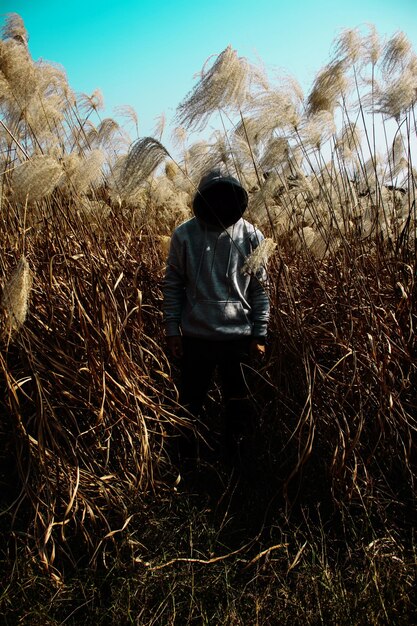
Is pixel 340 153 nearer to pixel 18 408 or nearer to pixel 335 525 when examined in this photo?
pixel 335 525

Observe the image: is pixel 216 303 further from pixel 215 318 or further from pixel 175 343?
pixel 175 343

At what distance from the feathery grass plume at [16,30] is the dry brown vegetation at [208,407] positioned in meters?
0.01

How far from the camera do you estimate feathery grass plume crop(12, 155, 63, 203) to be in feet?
5.64

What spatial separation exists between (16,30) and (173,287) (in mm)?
1401

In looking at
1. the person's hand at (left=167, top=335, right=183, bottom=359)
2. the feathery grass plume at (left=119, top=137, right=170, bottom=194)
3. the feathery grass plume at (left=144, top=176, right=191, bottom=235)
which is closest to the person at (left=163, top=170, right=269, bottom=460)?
the person's hand at (left=167, top=335, right=183, bottom=359)

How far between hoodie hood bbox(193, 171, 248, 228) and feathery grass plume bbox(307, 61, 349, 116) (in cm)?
56

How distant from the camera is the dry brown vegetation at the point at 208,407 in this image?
173 cm

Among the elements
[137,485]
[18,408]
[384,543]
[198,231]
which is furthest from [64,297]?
[384,543]

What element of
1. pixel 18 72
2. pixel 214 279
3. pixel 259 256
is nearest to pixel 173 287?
pixel 214 279

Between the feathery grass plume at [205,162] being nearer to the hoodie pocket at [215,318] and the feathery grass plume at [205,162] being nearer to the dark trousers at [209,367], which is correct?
the hoodie pocket at [215,318]

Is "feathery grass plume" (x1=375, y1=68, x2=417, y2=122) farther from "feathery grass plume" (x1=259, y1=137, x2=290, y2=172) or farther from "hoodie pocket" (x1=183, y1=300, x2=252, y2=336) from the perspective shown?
"hoodie pocket" (x1=183, y1=300, x2=252, y2=336)

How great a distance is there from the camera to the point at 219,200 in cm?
219

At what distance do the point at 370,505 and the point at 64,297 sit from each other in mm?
1558

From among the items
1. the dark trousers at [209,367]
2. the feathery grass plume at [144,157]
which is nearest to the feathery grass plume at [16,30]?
the feathery grass plume at [144,157]
